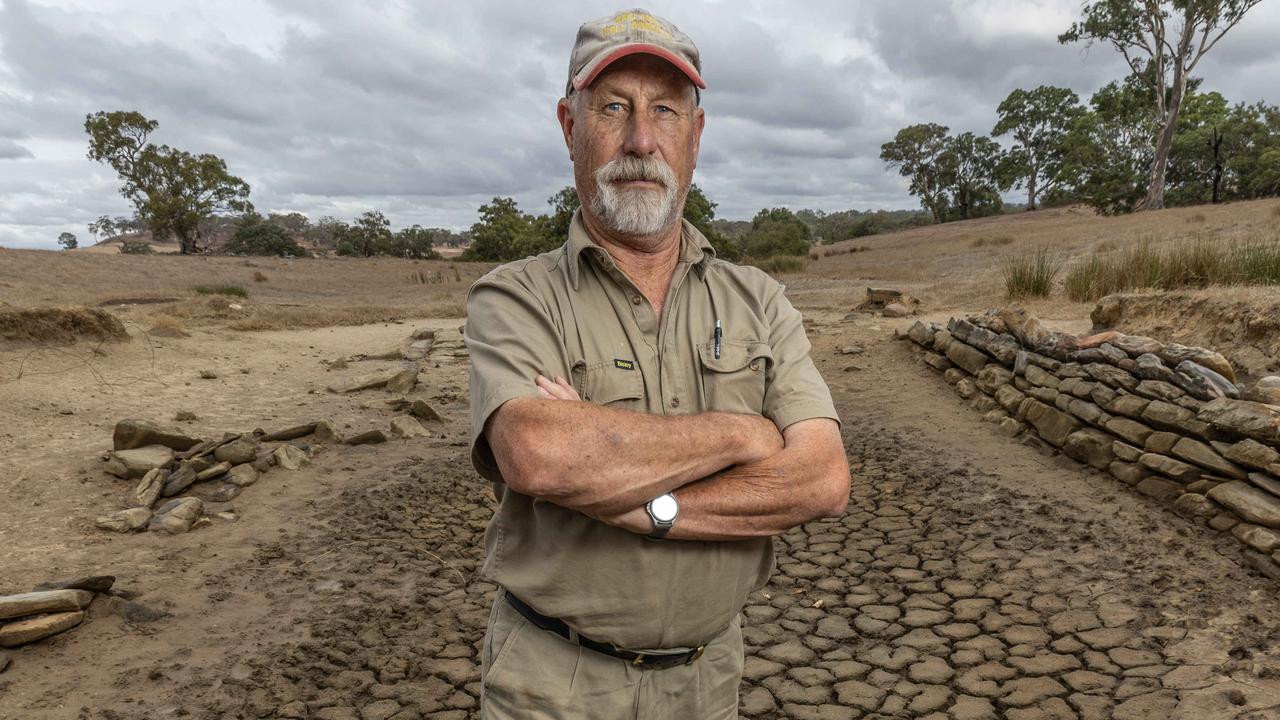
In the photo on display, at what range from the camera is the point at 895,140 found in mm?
59344

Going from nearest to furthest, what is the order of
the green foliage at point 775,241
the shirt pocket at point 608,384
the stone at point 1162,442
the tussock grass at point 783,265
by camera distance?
the shirt pocket at point 608,384 → the stone at point 1162,442 → the tussock grass at point 783,265 → the green foliage at point 775,241

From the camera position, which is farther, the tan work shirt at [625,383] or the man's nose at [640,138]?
the man's nose at [640,138]

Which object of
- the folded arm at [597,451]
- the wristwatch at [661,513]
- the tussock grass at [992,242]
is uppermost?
the tussock grass at [992,242]

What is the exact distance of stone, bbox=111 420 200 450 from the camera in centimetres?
570

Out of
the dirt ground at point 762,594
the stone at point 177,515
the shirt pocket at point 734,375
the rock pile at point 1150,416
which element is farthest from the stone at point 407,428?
the shirt pocket at point 734,375

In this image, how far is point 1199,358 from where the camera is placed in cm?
512

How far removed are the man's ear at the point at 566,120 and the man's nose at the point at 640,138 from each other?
19 centimetres

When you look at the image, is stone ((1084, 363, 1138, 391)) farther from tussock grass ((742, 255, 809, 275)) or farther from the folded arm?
tussock grass ((742, 255, 809, 275))

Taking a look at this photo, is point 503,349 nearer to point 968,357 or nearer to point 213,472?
point 213,472

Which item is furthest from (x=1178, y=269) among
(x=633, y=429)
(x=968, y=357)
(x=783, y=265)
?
(x=783, y=265)

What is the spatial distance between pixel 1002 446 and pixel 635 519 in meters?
5.58

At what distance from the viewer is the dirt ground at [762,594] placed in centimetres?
308

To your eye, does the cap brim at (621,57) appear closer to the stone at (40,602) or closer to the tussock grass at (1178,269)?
the stone at (40,602)

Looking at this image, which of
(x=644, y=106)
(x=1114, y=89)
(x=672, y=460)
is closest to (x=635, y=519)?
(x=672, y=460)
